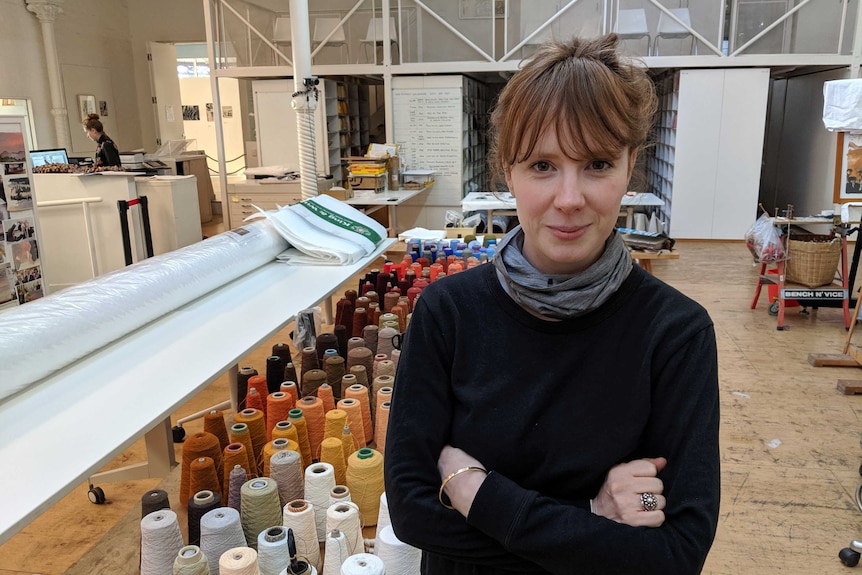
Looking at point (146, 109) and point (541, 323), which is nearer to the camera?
point (541, 323)

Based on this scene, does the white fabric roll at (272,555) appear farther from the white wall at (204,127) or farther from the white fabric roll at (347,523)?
the white wall at (204,127)

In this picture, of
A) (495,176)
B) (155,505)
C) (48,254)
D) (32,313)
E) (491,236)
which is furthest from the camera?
(48,254)

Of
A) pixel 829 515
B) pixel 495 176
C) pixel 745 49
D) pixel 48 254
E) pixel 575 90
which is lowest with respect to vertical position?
pixel 829 515

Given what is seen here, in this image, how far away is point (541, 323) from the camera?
914 millimetres

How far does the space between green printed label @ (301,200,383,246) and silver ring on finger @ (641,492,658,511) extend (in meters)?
2.74

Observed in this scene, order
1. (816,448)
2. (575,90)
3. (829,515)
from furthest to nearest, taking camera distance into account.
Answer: (816,448), (829,515), (575,90)

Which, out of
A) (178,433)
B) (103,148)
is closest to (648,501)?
(178,433)

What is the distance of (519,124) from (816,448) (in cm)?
296

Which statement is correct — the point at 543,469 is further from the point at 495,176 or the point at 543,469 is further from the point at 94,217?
the point at 94,217

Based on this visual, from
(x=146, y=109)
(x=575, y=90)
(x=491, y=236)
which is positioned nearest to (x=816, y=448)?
(x=491, y=236)

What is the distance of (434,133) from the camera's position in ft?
28.6

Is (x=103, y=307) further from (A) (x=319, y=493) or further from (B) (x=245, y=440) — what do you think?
(A) (x=319, y=493)

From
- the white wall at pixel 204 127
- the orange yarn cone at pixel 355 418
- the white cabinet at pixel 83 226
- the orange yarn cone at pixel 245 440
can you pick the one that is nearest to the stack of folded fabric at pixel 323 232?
the orange yarn cone at pixel 355 418

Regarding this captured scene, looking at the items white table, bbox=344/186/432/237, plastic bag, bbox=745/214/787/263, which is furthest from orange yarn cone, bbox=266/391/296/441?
white table, bbox=344/186/432/237
